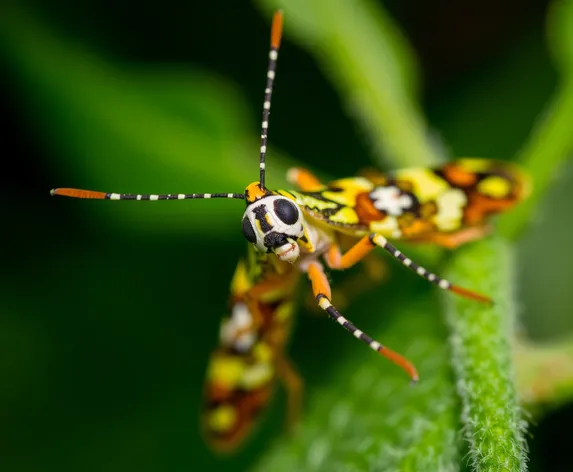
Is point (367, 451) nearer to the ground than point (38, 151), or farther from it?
nearer to the ground

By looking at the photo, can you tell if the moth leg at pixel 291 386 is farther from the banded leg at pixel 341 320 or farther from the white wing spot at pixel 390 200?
the white wing spot at pixel 390 200

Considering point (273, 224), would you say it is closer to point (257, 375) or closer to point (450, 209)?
point (450, 209)

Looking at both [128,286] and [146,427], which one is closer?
[146,427]

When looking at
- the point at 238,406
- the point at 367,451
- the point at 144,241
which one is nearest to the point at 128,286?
the point at 144,241

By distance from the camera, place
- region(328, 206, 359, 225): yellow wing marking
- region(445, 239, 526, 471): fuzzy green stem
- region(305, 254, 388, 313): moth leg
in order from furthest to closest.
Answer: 1. region(305, 254, 388, 313): moth leg
2. region(328, 206, 359, 225): yellow wing marking
3. region(445, 239, 526, 471): fuzzy green stem

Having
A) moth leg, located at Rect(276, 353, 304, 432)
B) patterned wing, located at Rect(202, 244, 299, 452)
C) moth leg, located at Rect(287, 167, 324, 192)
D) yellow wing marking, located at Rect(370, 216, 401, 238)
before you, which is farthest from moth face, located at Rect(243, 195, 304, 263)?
moth leg, located at Rect(276, 353, 304, 432)

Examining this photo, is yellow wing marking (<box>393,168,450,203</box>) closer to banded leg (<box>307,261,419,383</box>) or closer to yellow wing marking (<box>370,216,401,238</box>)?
yellow wing marking (<box>370,216,401,238</box>)

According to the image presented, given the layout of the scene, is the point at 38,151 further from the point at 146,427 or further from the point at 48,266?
the point at 146,427
